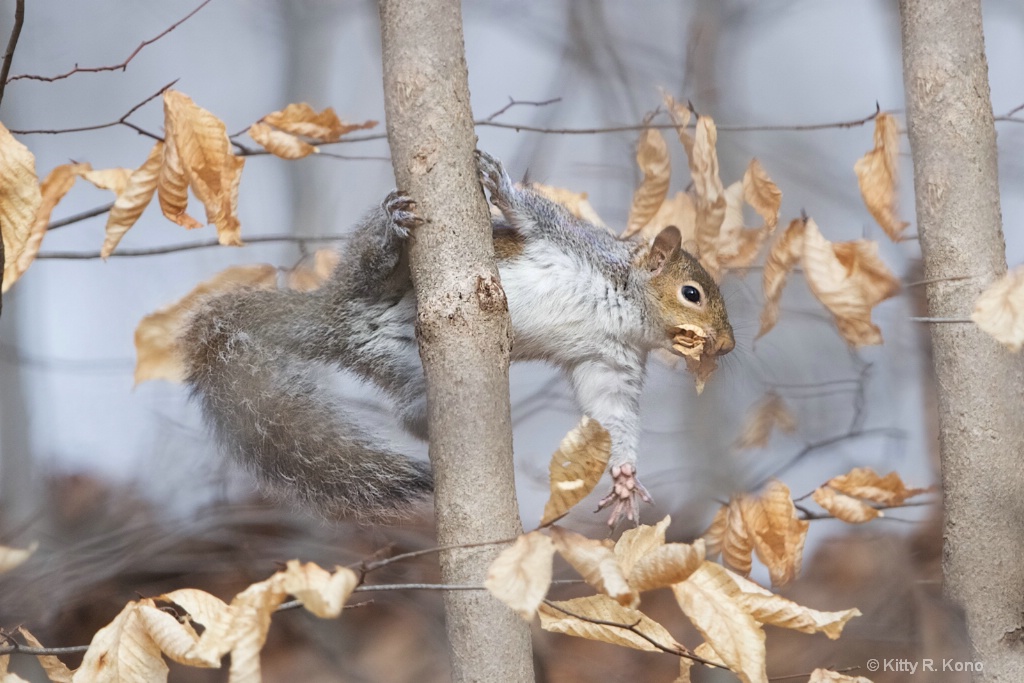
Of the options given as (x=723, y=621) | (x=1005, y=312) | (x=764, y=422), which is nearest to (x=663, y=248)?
(x=764, y=422)

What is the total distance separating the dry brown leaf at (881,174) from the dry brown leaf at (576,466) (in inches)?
30.9

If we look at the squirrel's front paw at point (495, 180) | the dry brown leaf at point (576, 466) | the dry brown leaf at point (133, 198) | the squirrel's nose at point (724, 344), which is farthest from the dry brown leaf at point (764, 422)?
the dry brown leaf at point (133, 198)

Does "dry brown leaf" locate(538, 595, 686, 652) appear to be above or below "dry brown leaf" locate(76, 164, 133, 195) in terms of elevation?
below

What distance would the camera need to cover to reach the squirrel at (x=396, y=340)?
161 cm

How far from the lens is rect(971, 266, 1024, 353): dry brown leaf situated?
1018 millimetres

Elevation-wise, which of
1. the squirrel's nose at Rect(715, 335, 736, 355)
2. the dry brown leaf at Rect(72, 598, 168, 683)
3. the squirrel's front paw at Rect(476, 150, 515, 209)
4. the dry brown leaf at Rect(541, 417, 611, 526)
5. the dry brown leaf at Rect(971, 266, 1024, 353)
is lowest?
the dry brown leaf at Rect(72, 598, 168, 683)

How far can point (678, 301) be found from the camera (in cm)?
186

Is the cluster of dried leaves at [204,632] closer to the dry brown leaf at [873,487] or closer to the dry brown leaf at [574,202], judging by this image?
the dry brown leaf at [873,487]

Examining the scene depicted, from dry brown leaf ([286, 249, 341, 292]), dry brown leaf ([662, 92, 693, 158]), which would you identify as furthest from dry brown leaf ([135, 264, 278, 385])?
dry brown leaf ([662, 92, 693, 158])

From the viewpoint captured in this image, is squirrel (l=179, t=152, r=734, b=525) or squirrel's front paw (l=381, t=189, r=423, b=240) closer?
squirrel's front paw (l=381, t=189, r=423, b=240)

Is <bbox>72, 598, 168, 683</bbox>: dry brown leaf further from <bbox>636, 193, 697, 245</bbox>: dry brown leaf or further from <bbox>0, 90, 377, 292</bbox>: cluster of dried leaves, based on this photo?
<bbox>636, 193, 697, 245</bbox>: dry brown leaf

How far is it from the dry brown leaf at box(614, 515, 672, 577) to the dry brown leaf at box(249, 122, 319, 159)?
0.92 meters

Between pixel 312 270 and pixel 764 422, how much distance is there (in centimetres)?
127

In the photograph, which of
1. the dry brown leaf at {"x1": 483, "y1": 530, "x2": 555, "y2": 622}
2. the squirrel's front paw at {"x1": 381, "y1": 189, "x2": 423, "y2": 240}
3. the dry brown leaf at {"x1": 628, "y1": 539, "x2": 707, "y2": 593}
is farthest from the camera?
the squirrel's front paw at {"x1": 381, "y1": 189, "x2": 423, "y2": 240}
